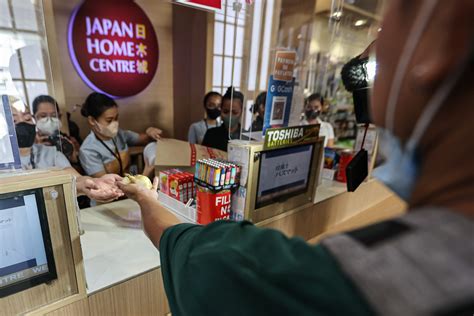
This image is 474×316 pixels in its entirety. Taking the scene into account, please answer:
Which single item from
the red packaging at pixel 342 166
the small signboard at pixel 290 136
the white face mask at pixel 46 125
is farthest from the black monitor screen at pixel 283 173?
the white face mask at pixel 46 125

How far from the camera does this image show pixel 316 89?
12.1 ft

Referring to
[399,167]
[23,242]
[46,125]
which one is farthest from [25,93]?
[399,167]

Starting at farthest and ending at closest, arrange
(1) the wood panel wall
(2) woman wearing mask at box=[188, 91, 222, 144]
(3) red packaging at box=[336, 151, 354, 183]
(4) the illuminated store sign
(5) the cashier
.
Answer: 1. (1) the wood panel wall
2. (2) woman wearing mask at box=[188, 91, 222, 144]
3. (3) red packaging at box=[336, 151, 354, 183]
4. (4) the illuminated store sign
5. (5) the cashier

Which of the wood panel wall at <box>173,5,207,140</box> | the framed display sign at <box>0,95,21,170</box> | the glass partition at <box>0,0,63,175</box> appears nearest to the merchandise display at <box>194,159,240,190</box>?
the glass partition at <box>0,0,63,175</box>

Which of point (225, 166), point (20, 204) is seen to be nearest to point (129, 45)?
point (225, 166)

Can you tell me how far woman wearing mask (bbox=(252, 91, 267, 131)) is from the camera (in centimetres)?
132

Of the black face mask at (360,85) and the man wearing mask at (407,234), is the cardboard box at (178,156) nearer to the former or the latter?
the black face mask at (360,85)

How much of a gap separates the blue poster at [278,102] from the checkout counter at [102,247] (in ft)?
0.64

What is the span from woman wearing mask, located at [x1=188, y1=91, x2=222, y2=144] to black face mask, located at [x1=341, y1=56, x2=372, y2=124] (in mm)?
1603

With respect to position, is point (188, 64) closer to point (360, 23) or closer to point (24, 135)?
point (360, 23)

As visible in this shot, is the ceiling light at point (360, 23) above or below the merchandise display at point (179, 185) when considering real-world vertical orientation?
above

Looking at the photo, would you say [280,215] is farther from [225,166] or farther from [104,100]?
[104,100]

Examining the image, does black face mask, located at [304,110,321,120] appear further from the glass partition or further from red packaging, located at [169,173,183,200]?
the glass partition

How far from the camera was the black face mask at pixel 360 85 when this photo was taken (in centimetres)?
91
